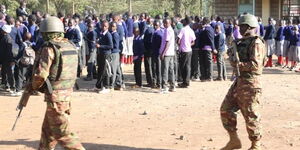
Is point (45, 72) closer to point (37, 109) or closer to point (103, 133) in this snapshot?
point (103, 133)

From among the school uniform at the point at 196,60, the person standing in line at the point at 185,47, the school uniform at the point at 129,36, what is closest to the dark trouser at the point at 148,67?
the person standing in line at the point at 185,47

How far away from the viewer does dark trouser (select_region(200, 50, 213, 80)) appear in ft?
44.4

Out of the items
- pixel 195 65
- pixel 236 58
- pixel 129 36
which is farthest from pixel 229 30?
pixel 236 58

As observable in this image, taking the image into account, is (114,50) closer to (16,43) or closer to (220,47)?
(16,43)

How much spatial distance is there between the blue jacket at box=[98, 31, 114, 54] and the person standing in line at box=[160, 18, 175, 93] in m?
1.27

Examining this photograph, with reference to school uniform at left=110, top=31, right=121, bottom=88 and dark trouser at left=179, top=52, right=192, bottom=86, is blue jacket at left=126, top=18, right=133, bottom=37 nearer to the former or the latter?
dark trouser at left=179, top=52, right=192, bottom=86

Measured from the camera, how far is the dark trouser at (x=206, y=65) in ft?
44.4

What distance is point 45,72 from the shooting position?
18.0 feet

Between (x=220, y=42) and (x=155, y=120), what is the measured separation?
5.41 metres

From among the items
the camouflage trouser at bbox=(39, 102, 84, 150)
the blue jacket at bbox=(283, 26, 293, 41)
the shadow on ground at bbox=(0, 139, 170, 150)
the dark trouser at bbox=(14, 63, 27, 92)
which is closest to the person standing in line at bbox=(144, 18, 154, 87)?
the dark trouser at bbox=(14, 63, 27, 92)

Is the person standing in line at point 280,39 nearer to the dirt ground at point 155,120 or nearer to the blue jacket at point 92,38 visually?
the dirt ground at point 155,120

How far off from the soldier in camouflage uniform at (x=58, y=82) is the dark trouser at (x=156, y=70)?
6.37m

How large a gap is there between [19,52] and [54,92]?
20.6 feet

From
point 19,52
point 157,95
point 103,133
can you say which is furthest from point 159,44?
point 103,133
